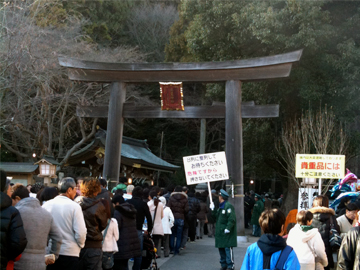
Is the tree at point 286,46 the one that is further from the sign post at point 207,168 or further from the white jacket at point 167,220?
the white jacket at point 167,220

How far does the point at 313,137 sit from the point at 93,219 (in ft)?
47.1

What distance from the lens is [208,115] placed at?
619 inches

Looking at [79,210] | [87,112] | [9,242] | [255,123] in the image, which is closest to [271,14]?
[255,123]

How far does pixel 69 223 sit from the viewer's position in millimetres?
5715

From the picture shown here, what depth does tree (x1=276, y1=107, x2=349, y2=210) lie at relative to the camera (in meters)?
18.8

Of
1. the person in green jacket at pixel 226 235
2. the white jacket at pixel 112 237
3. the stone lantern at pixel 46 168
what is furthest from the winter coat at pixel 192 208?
the white jacket at pixel 112 237

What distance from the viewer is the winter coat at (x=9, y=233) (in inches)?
179

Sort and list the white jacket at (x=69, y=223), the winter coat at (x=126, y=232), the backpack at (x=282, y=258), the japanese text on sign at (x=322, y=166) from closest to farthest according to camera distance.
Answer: the backpack at (x=282, y=258)
the white jacket at (x=69, y=223)
the winter coat at (x=126, y=232)
the japanese text on sign at (x=322, y=166)

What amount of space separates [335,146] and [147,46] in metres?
18.2

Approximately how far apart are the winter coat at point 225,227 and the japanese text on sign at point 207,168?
1853mm

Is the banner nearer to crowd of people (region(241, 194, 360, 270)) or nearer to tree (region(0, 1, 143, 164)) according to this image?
tree (region(0, 1, 143, 164))

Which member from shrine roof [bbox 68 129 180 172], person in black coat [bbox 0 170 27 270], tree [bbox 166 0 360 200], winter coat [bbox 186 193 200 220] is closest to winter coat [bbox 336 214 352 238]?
person in black coat [bbox 0 170 27 270]

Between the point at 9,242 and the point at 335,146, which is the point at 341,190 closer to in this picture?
the point at 335,146

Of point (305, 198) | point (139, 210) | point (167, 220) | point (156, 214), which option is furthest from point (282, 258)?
point (305, 198)
